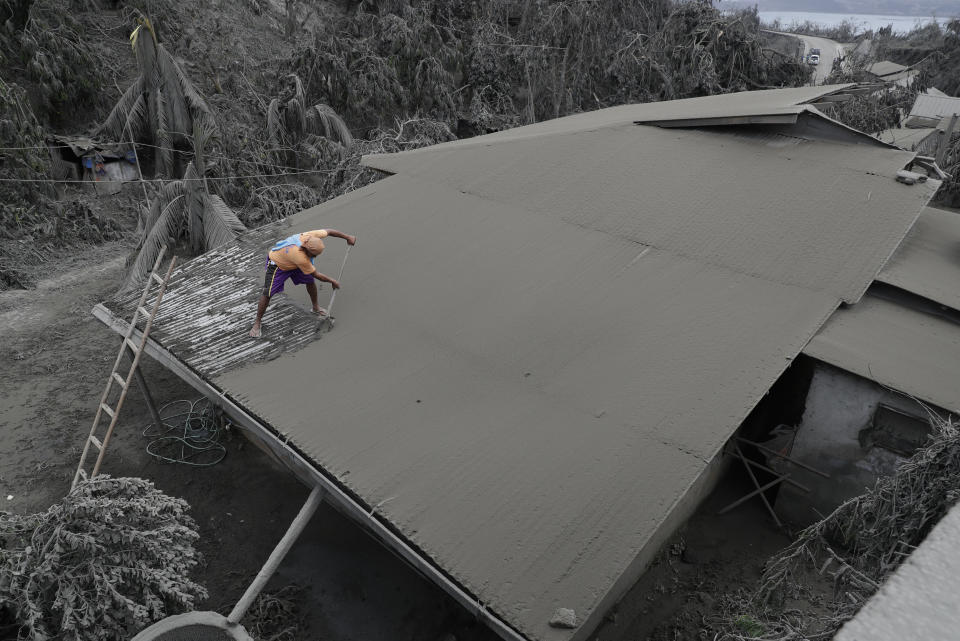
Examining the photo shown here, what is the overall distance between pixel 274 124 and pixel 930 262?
51.8 feet

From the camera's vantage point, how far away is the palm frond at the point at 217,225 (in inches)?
417

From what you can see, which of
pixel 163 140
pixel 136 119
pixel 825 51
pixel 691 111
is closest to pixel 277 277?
pixel 691 111

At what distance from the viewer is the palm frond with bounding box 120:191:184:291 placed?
35.3 feet

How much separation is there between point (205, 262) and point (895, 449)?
30.0 ft

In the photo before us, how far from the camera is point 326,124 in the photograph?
17.3 metres

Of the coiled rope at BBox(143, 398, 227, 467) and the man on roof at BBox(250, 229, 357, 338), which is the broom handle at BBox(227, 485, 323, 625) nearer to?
the man on roof at BBox(250, 229, 357, 338)

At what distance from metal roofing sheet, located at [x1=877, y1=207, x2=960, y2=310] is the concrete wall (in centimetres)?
161

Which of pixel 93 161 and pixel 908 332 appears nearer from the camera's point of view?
pixel 908 332

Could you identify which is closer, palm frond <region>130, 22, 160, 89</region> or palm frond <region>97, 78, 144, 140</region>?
palm frond <region>130, 22, 160, 89</region>

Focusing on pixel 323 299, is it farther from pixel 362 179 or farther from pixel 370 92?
pixel 370 92

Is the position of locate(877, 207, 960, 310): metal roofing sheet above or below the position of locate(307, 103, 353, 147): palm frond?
above

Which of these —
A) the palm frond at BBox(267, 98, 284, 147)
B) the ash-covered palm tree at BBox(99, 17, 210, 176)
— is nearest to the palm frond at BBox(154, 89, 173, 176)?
the ash-covered palm tree at BBox(99, 17, 210, 176)

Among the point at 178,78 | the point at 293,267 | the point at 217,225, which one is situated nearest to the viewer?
the point at 293,267

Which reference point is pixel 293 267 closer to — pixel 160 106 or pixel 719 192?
pixel 719 192
